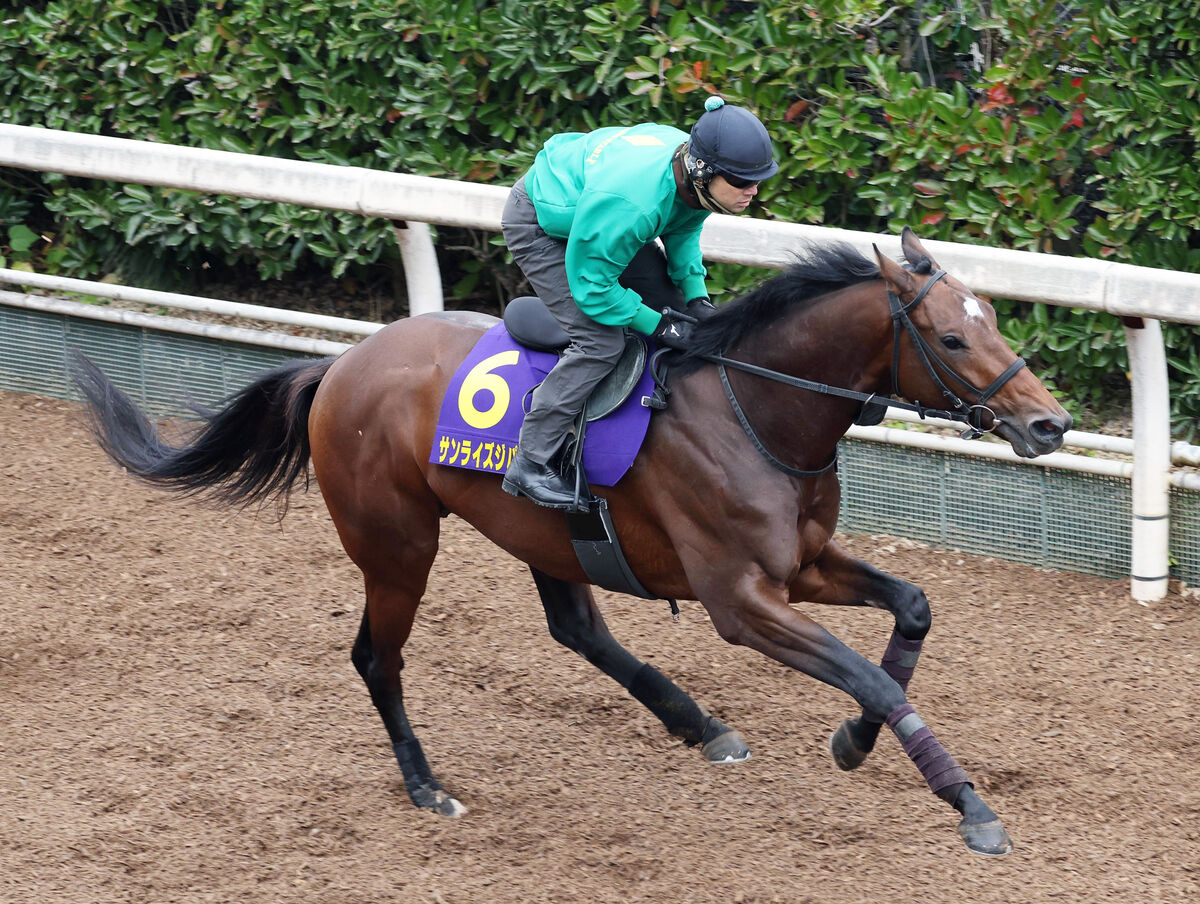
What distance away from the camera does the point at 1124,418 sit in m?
6.48

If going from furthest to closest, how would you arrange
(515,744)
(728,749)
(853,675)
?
(515,744)
(728,749)
(853,675)

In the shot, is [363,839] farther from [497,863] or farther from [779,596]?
[779,596]

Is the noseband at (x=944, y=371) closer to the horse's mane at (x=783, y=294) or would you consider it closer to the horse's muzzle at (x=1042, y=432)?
the horse's muzzle at (x=1042, y=432)

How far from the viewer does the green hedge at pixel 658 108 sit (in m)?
6.16

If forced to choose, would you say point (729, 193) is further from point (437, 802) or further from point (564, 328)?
point (437, 802)

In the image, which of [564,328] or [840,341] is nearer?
[840,341]

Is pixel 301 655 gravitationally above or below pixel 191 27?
below

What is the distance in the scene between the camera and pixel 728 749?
4.96 meters

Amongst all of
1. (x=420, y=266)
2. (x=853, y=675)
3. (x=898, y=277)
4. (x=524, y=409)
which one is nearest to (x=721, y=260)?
Answer: (x=420, y=266)

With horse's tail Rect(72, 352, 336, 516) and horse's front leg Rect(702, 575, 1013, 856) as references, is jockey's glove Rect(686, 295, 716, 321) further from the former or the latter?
horse's tail Rect(72, 352, 336, 516)

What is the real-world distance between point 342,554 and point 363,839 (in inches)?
86.4

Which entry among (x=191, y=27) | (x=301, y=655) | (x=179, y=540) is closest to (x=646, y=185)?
(x=301, y=655)

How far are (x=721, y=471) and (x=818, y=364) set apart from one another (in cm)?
43

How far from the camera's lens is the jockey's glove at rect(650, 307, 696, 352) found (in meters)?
4.45
